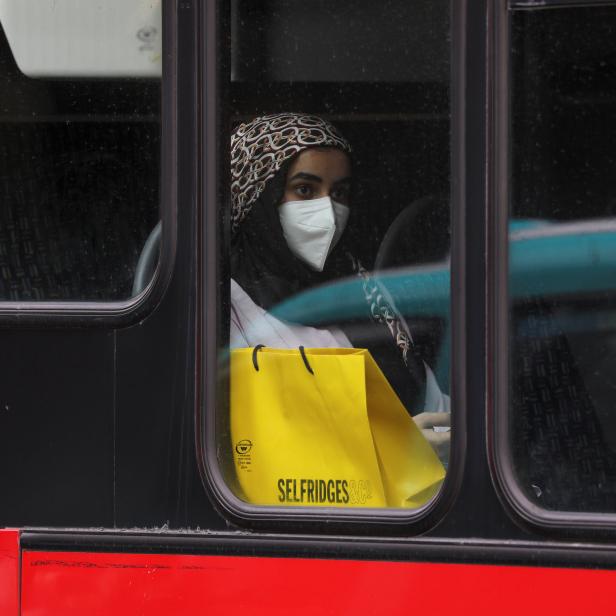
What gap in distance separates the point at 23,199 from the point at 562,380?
112cm

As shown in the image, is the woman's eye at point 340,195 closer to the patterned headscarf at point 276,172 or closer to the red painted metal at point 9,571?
the patterned headscarf at point 276,172

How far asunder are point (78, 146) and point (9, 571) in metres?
0.85

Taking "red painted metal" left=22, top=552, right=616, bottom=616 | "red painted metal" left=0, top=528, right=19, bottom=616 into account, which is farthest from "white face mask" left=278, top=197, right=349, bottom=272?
"red painted metal" left=0, top=528, right=19, bottom=616

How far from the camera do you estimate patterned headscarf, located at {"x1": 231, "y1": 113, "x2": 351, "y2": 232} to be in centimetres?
216

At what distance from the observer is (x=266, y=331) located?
218cm

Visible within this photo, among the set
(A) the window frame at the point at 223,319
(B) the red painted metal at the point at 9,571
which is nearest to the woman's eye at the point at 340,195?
(A) the window frame at the point at 223,319

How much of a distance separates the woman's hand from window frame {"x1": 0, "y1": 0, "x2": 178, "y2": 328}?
0.57 meters

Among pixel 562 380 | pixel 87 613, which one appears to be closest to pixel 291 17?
pixel 562 380

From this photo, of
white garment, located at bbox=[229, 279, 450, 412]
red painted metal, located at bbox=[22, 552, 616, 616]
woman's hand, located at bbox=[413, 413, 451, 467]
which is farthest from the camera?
white garment, located at bbox=[229, 279, 450, 412]

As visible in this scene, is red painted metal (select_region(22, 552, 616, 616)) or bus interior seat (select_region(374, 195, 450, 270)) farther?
bus interior seat (select_region(374, 195, 450, 270))

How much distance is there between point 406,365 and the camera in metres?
2.15

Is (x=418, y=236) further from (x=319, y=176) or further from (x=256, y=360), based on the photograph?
(x=256, y=360)

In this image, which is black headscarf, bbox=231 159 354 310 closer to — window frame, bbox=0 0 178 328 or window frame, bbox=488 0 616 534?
window frame, bbox=0 0 178 328

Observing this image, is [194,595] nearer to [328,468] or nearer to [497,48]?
[328,468]
